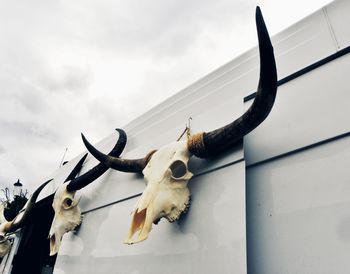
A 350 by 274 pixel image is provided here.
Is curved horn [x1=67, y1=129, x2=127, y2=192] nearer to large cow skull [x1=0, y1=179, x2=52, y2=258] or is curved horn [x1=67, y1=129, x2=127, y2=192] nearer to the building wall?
the building wall

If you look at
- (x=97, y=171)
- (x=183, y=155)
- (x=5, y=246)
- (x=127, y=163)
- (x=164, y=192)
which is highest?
(x=97, y=171)

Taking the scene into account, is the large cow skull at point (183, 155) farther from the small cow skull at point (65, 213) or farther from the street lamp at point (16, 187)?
the street lamp at point (16, 187)

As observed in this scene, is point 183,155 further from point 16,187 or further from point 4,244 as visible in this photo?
point 16,187

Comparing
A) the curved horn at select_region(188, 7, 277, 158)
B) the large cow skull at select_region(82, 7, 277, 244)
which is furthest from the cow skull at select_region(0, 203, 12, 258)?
the curved horn at select_region(188, 7, 277, 158)

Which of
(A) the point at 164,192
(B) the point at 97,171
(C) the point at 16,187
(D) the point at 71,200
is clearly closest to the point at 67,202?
(D) the point at 71,200

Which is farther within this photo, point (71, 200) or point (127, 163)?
point (71, 200)

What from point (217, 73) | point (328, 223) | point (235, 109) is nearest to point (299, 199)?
point (328, 223)

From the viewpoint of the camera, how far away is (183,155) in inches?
86.4

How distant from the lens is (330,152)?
5.28 ft

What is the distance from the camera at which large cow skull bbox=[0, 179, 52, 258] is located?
4.77 m

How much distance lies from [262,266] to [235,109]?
1264 millimetres

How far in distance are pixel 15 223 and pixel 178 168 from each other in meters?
4.14

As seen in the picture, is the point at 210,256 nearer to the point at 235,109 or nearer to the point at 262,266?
the point at 262,266

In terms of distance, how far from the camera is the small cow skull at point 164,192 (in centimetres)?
184
